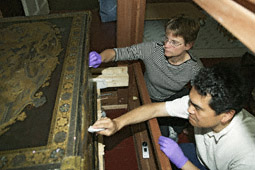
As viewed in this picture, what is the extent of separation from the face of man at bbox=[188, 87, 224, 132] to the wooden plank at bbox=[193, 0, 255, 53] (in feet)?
2.04

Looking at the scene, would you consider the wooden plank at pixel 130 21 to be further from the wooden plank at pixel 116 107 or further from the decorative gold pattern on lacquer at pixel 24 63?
the wooden plank at pixel 116 107

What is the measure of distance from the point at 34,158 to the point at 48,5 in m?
5.90

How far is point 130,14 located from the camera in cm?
225

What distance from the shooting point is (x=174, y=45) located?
1.76 metres

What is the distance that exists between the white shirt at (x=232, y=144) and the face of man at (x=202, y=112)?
0.12 meters

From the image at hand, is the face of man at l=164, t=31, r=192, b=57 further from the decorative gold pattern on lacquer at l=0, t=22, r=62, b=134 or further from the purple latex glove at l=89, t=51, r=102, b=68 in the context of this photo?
the decorative gold pattern on lacquer at l=0, t=22, r=62, b=134

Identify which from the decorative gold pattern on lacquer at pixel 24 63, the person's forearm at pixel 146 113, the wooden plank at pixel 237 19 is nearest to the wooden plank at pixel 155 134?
the person's forearm at pixel 146 113

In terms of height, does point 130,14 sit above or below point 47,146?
above

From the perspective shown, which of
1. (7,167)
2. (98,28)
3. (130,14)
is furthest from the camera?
(98,28)

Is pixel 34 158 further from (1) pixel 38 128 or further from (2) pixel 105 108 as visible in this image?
(2) pixel 105 108

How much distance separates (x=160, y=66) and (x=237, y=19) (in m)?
1.43

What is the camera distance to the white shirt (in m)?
1.23

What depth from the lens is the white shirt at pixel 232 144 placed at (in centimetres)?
123

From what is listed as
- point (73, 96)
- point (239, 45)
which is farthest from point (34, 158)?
point (239, 45)
